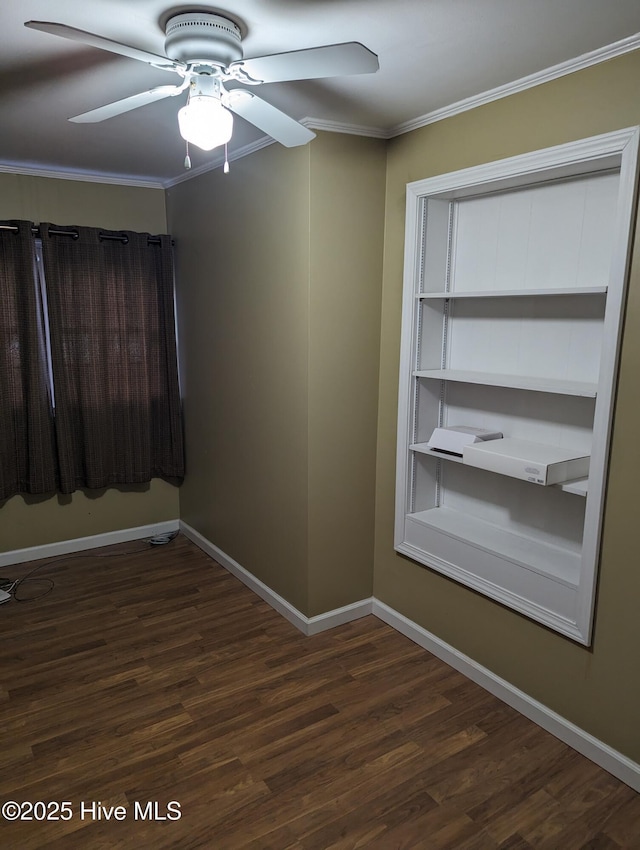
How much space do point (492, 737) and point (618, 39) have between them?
96.7 inches

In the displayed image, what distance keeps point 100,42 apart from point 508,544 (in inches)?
88.5

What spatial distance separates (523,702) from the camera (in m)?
2.48

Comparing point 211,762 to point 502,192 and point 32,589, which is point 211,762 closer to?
point 32,589

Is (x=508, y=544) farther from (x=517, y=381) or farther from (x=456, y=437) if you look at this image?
(x=517, y=381)

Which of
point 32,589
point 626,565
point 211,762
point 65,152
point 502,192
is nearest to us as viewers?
point 626,565

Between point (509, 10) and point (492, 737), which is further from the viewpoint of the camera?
point (492, 737)

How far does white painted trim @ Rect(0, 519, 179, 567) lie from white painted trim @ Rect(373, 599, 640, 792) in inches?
74.0

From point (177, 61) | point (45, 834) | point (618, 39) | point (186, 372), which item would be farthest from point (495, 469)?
point (186, 372)

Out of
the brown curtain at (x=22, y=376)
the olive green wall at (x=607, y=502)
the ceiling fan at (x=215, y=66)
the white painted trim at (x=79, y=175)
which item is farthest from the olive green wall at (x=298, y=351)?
the brown curtain at (x=22, y=376)

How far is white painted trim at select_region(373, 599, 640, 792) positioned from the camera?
2.15 metres

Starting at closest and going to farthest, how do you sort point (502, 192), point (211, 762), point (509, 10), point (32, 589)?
point (509, 10), point (211, 762), point (502, 192), point (32, 589)

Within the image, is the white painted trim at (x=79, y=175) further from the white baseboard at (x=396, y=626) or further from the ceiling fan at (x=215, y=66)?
the white baseboard at (x=396, y=626)

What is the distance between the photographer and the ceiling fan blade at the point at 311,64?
4.94 feet

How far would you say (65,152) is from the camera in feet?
10.6
